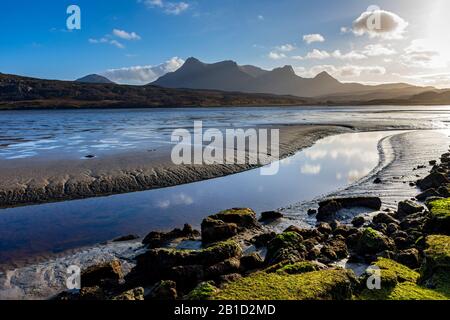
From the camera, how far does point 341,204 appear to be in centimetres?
1429

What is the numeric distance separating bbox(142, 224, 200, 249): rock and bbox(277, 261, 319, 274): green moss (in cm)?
448

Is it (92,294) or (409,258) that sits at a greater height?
(409,258)

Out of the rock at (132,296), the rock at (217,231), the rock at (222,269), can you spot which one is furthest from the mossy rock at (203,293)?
the rock at (217,231)

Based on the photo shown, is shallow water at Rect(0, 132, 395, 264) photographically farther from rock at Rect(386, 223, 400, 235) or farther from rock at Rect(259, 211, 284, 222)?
rock at Rect(386, 223, 400, 235)

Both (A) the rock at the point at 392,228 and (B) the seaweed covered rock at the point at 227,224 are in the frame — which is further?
(B) the seaweed covered rock at the point at 227,224

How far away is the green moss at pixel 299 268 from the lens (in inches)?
291

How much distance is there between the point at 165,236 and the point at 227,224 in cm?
188

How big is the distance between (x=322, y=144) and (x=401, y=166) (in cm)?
1269

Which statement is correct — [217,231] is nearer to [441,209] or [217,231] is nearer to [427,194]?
[441,209]

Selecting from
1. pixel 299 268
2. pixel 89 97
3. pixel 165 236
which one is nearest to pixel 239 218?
pixel 165 236

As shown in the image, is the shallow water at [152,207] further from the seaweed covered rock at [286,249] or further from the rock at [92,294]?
the seaweed covered rock at [286,249]

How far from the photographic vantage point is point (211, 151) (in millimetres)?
26891

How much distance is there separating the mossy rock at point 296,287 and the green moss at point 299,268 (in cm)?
31
